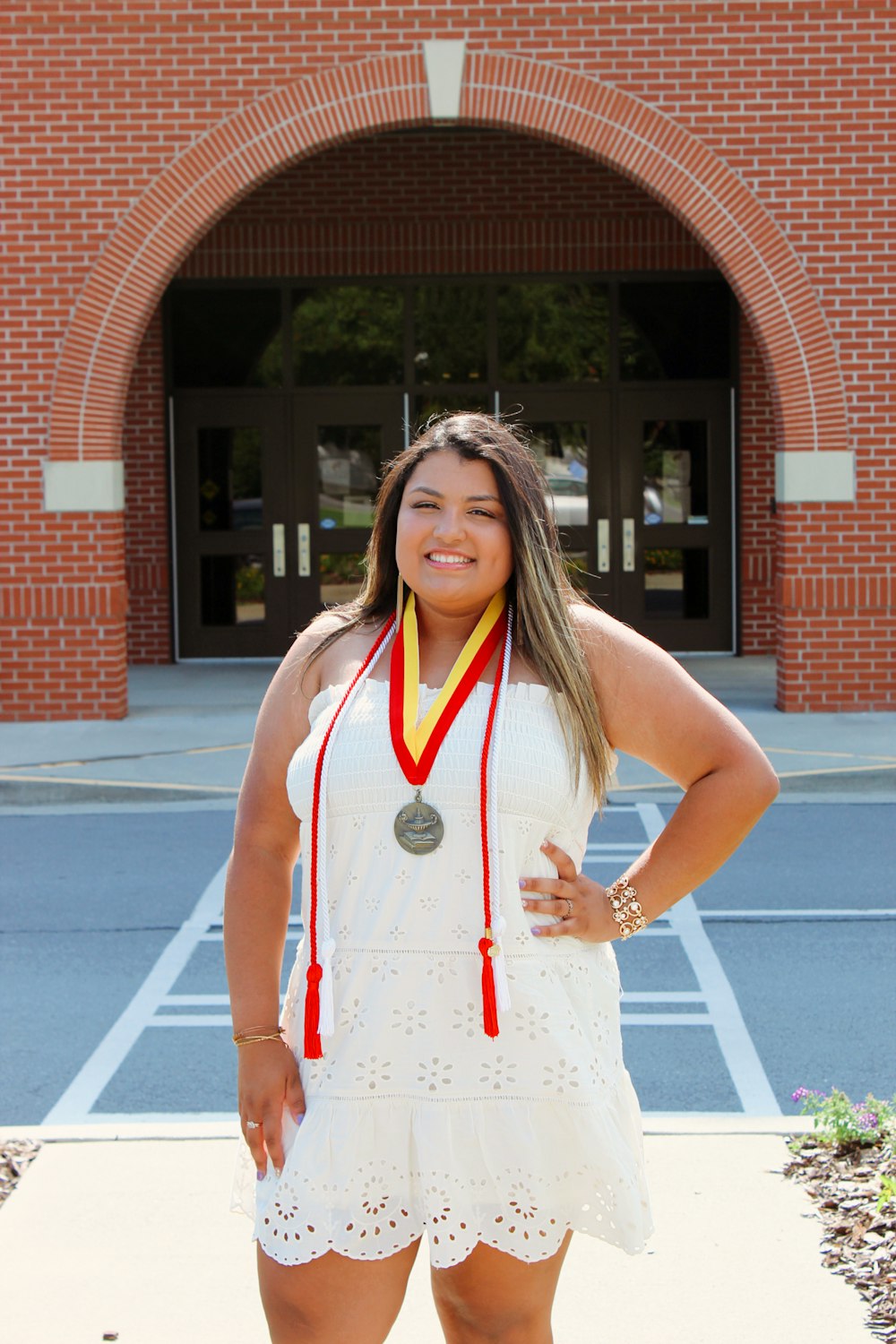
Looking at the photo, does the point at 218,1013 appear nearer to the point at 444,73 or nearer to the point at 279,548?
the point at 444,73

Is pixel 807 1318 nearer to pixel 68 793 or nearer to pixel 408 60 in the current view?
pixel 68 793

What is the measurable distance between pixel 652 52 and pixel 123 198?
4001mm

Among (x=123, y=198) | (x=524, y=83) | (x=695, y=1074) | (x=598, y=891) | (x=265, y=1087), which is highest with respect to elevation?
(x=524, y=83)

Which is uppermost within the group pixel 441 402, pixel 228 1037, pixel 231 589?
pixel 441 402

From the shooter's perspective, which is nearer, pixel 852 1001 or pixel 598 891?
pixel 598 891

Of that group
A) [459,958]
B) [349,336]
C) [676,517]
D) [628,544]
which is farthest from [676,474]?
[459,958]

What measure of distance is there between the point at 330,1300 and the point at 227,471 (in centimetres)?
1505

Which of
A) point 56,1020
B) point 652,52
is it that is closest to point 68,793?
point 56,1020

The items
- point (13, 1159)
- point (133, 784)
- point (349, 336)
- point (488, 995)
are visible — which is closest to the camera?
point (488, 995)

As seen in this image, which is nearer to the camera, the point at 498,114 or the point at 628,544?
the point at 498,114

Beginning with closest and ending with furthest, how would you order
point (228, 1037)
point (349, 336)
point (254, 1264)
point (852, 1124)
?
point (254, 1264)
point (852, 1124)
point (228, 1037)
point (349, 336)

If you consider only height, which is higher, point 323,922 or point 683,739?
point 683,739

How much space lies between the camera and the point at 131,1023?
6285mm

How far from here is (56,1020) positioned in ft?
20.7
